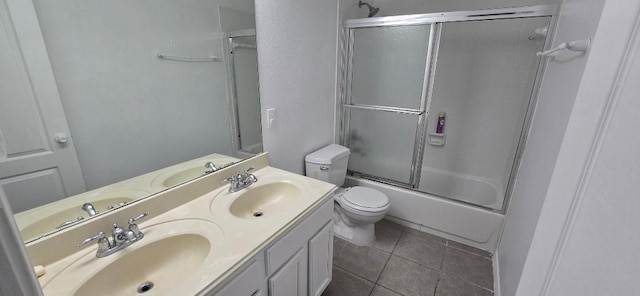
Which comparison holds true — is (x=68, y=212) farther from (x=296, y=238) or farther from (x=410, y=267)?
(x=410, y=267)

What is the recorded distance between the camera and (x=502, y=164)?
99.7 inches

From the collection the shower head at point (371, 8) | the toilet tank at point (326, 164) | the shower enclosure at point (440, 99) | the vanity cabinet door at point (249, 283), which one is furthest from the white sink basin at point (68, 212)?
the shower head at point (371, 8)

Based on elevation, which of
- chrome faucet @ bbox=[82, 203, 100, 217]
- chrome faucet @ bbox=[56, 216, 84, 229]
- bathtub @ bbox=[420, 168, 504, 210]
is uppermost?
chrome faucet @ bbox=[82, 203, 100, 217]

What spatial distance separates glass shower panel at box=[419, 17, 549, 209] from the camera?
7.57 ft

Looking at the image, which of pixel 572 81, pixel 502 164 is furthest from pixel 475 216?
pixel 572 81

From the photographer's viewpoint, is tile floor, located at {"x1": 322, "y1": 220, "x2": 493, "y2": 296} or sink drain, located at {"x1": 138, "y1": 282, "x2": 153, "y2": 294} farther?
tile floor, located at {"x1": 322, "y1": 220, "x2": 493, "y2": 296}

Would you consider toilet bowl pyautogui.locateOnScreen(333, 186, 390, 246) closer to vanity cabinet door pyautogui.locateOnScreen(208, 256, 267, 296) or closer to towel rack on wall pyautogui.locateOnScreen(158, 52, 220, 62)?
vanity cabinet door pyautogui.locateOnScreen(208, 256, 267, 296)

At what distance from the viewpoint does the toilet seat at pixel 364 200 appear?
1.91 m

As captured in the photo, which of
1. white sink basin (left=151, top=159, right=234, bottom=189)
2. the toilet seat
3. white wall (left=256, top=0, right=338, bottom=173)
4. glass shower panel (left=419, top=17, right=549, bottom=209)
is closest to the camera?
white sink basin (left=151, top=159, right=234, bottom=189)

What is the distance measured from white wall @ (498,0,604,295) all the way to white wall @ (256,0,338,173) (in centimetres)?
143

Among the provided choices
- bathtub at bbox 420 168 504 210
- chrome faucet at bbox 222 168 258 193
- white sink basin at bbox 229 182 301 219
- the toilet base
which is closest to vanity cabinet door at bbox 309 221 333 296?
white sink basin at bbox 229 182 301 219

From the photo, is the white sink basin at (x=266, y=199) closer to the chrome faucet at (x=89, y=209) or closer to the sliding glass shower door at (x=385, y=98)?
the chrome faucet at (x=89, y=209)

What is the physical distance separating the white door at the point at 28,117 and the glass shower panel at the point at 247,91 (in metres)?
0.75

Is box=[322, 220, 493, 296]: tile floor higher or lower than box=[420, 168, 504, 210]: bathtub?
lower
